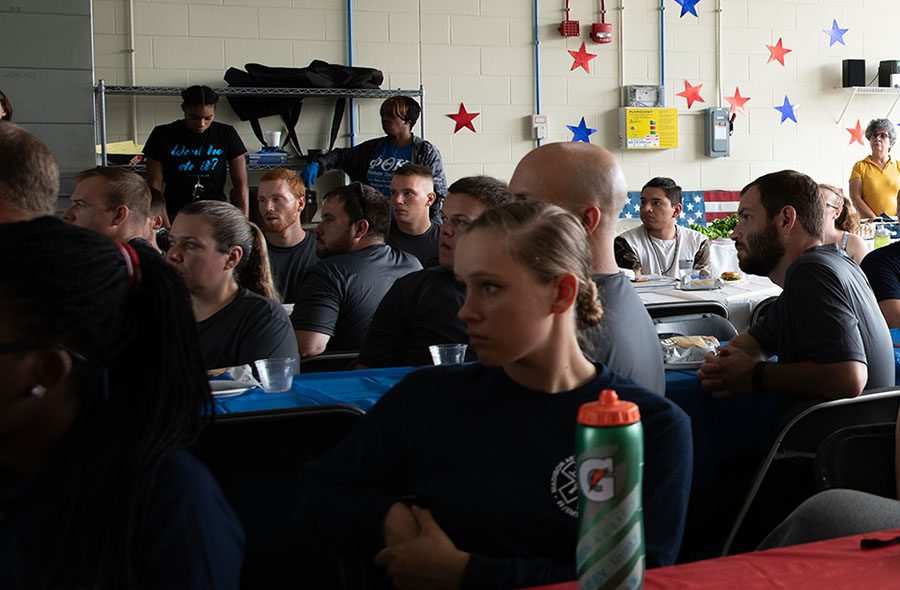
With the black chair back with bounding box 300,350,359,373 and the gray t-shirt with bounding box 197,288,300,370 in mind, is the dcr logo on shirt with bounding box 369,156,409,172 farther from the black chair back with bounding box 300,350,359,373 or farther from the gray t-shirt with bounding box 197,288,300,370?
the gray t-shirt with bounding box 197,288,300,370

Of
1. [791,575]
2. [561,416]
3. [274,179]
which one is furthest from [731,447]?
[274,179]

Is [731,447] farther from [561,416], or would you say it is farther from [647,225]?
[647,225]

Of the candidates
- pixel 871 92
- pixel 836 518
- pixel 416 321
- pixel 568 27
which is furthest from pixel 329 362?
pixel 871 92

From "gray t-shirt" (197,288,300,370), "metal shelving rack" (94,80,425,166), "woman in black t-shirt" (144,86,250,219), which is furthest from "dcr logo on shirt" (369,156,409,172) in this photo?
"gray t-shirt" (197,288,300,370)

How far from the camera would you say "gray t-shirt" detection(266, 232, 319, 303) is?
4.70 metres

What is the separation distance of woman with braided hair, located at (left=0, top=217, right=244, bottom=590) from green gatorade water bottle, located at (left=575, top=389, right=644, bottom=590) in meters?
0.38

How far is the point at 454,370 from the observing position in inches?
63.4

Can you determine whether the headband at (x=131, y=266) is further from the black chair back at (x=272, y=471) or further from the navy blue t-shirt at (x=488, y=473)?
the black chair back at (x=272, y=471)

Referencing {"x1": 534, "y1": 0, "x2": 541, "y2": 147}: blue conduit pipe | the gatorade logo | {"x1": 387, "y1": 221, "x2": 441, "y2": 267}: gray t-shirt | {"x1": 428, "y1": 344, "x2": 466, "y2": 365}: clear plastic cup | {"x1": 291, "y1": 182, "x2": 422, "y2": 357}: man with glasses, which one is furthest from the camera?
{"x1": 534, "y1": 0, "x2": 541, "y2": 147}: blue conduit pipe

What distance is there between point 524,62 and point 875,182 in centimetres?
312

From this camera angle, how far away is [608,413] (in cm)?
96

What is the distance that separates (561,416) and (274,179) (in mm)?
3737

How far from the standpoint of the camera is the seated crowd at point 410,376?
0.99 meters

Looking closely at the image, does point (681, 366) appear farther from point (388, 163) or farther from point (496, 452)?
point (388, 163)
